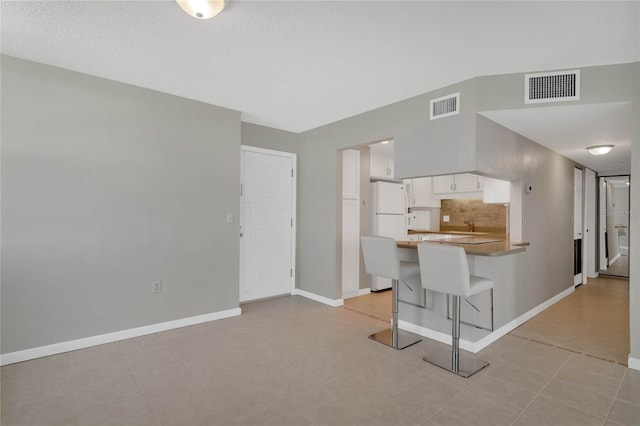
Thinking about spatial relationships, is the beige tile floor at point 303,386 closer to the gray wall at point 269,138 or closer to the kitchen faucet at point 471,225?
the gray wall at point 269,138

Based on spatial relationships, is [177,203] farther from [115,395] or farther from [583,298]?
[583,298]

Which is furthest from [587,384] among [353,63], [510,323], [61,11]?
[61,11]

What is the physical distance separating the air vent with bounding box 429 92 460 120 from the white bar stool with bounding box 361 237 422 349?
134 cm

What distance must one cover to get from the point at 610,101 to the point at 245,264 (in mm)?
4189

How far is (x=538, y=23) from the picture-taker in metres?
2.16

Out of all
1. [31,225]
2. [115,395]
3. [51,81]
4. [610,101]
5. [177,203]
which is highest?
[51,81]

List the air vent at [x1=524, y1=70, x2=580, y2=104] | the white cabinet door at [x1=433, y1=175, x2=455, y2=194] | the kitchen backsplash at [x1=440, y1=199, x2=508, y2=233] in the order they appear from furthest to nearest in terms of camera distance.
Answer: the white cabinet door at [x1=433, y1=175, x2=455, y2=194] → the kitchen backsplash at [x1=440, y1=199, x2=508, y2=233] → the air vent at [x1=524, y1=70, x2=580, y2=104]

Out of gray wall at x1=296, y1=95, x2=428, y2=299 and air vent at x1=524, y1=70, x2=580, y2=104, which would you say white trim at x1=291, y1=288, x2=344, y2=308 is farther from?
air vent at x1=524, y1=70, x2=580, y2=104

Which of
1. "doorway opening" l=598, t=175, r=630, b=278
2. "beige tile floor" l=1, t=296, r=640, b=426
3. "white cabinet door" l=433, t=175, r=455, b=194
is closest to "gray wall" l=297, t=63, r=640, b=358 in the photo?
"beige tile floor" l=1, t=296, r=640, b=426

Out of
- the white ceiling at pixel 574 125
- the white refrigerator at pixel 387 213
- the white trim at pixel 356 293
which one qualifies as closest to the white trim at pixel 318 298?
the white trim at pixel 356 293

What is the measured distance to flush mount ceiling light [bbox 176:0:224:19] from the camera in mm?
1943

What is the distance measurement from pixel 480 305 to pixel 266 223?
291cm

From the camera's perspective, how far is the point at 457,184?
5938 mm

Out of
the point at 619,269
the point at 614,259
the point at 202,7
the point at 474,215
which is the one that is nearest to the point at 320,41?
the point at 202,7
